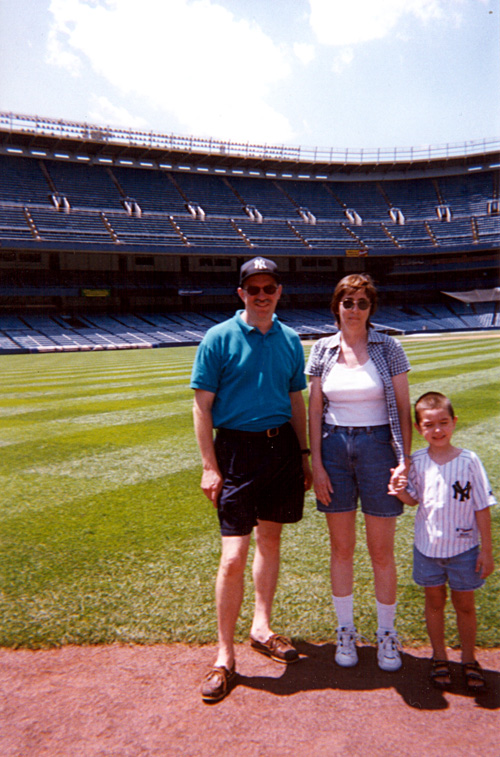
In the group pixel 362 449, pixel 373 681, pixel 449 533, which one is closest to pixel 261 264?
pixel 362 449

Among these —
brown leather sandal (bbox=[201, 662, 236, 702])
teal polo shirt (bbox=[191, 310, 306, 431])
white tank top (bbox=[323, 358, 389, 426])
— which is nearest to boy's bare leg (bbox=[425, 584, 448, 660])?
white tank top (bbox=[323, 358, 389, 426])

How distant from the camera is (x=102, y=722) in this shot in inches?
107

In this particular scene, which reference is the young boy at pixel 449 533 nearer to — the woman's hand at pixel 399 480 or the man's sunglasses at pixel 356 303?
the woman's hand at pixel 399 480

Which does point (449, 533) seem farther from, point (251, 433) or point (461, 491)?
point (251, 433)

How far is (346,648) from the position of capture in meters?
3.17

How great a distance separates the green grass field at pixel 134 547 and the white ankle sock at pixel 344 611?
0.96 feet

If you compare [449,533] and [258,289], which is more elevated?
[258,289]

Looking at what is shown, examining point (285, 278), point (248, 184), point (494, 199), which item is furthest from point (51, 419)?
point (494, 199)

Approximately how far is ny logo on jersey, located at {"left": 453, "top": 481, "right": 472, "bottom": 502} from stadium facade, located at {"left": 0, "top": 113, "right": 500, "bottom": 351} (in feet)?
121

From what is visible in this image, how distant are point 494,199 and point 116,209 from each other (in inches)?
1497

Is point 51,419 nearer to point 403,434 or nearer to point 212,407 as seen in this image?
point 212,407

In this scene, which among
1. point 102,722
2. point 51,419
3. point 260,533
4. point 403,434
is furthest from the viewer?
point 51,419

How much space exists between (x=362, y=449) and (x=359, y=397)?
0.30 metres

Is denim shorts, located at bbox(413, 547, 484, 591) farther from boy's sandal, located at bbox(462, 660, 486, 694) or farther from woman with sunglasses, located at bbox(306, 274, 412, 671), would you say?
boy's sandal, located at bbox(462, 660, 486, 694)
